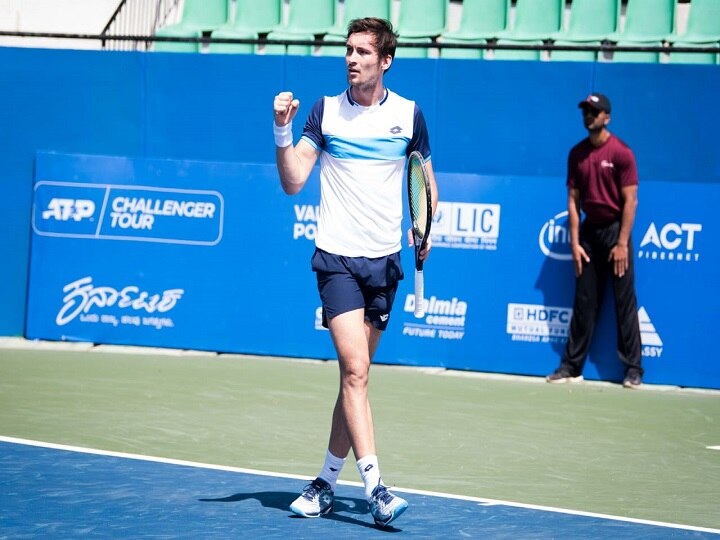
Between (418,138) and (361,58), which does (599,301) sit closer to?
(418,138)

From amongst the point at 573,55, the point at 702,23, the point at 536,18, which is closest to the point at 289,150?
the point at 573,55

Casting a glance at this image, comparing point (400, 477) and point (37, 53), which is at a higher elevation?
point (37, 53)

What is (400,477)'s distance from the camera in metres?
6.79

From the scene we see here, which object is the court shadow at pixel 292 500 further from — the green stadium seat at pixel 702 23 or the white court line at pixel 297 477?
the green stadium seat at pixel 702 23

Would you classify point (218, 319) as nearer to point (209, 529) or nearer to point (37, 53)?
point (37, 53)

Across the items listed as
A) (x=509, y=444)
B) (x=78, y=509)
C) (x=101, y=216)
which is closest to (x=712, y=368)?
(x=509, y=444)

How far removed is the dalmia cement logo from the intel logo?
Answer: 0.82 meters

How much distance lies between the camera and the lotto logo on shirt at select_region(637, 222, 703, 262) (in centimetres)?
1046

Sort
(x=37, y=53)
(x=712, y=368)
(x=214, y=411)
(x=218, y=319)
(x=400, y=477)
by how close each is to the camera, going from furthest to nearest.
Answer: (x=37, y=53) < (x=218, y=319) < (x=712, y=368) < (x=214, y=411) < (x=400, y=477)

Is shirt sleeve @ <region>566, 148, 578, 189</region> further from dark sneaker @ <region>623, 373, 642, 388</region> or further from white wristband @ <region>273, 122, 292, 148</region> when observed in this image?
white wristband @ <region>273, 122, 292, 148</region>

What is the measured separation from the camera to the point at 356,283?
571 centimetres

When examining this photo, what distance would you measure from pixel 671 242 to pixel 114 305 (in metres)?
4.94

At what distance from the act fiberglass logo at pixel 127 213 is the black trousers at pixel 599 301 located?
128 inches

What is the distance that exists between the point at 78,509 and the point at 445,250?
5735 millimetres
